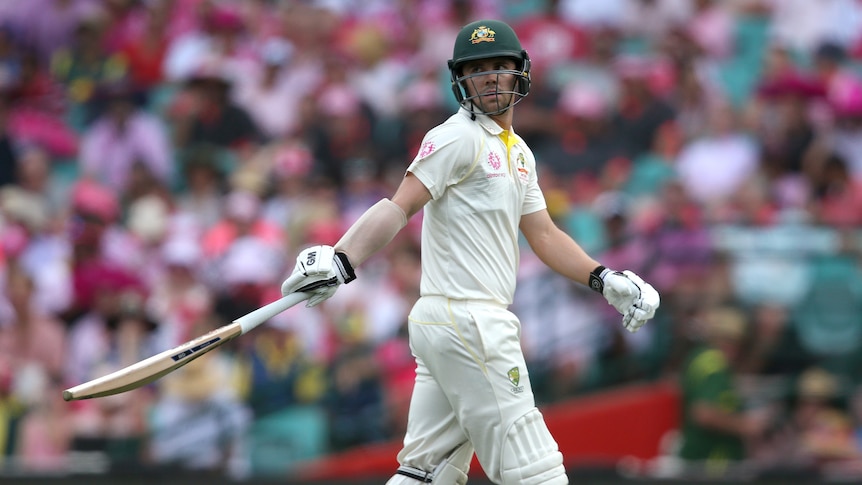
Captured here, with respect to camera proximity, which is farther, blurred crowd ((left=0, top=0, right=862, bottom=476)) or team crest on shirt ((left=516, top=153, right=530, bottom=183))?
blurred crowd ((left=0, top=0, right=862, bottom=476))

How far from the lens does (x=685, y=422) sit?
916cm

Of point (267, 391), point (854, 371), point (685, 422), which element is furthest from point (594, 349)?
point (267, 391)

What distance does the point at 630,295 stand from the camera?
564 cm

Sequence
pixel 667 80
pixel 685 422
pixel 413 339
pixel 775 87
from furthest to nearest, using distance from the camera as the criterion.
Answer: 1. pixel 667 80
2. pixel 775 87
3. pixel 685 422
4. pixel 413 339

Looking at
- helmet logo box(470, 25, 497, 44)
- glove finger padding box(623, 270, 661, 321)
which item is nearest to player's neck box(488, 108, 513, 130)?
helmet logo box(470, 25, 497, 44)

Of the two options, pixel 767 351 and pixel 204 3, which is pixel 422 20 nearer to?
pixel 204 3

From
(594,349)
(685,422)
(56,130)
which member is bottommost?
(685,422)

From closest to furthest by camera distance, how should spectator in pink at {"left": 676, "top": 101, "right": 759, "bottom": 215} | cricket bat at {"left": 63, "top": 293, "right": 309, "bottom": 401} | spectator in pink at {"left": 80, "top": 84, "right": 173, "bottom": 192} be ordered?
1. cricket bat at {"left": 63, "top": 293, "right": 309, "bottom": 401}
2. spectator in pink at {"left": 676, "top": 101, "right": 759, "bottom": 215}
3. spectator in pink at {"left": 80, "top": 84, "right": 173, "bottom": 192}

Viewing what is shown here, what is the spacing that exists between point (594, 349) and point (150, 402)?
3.41m

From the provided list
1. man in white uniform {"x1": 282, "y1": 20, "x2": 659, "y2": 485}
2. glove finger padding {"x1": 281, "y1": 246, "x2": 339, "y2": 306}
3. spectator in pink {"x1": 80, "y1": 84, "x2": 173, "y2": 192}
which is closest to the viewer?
glove finger padding {"x1": 281, "y1": 246, "x2": 339, "y2": 306}

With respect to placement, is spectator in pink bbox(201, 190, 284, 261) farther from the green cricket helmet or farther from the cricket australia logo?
the cricket australia logo

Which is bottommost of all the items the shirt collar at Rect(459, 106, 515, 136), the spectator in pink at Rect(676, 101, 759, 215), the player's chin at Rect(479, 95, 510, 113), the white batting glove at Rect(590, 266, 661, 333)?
the white batting glove at Rect(590, 266, 661, 333)

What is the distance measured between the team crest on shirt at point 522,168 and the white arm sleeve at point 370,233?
2.21 ft

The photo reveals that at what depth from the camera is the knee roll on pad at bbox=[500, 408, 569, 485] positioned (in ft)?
17.4
